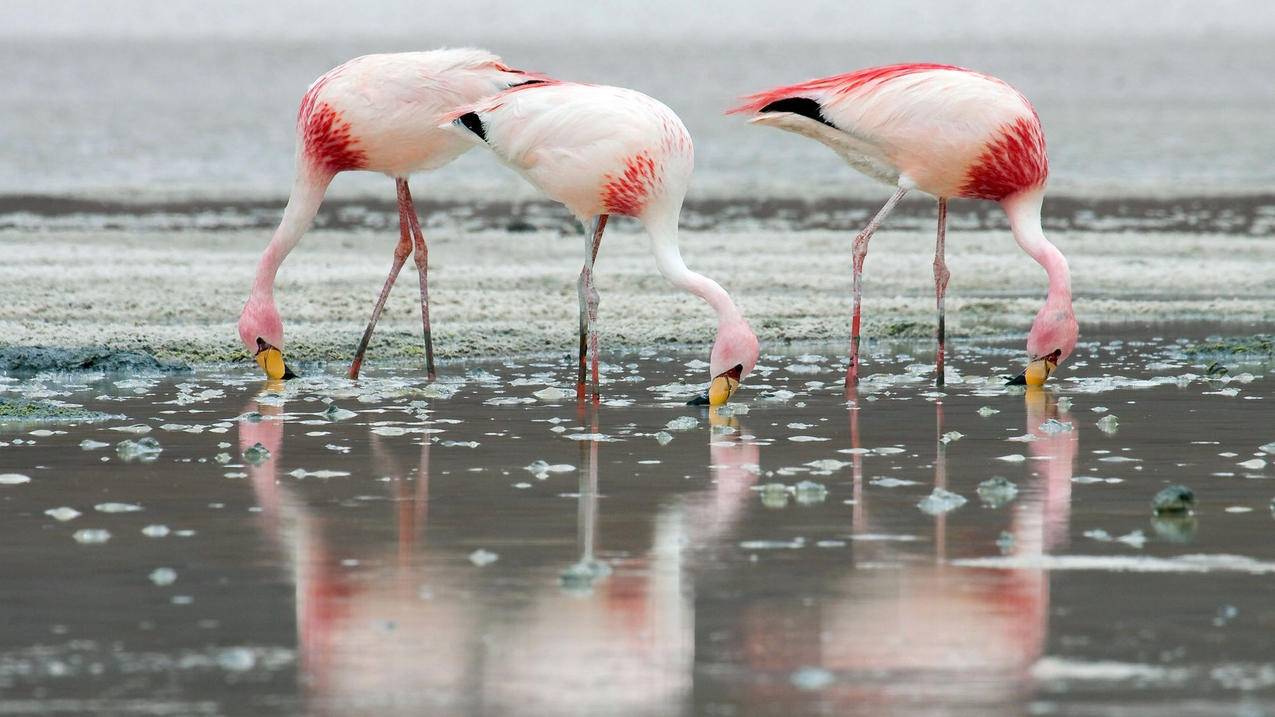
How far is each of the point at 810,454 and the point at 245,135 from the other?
28606 mm

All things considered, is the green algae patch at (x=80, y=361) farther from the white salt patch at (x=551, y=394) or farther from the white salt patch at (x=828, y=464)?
the white salt patch at (x=828, y=464)

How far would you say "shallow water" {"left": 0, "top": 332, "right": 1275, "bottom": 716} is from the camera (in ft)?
16.5

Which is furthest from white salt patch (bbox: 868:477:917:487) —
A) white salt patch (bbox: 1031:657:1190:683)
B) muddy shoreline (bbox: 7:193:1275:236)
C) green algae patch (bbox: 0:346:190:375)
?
muddy shoreline (bbox: 7:193:1275:236)

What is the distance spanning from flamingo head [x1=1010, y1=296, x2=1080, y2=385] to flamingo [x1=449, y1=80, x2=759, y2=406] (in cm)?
169

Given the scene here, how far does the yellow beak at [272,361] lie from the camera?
10789 mm

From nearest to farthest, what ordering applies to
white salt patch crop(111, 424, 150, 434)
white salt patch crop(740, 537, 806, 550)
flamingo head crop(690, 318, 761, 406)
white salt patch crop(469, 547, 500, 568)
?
white salt patch crop(469, 547, 500, 568)
white salt patch crop(740, 537, 806, 550)
white salt patch crop(111, 424, 150, 434)
flamingo head crop(690, 318, 761, 406)

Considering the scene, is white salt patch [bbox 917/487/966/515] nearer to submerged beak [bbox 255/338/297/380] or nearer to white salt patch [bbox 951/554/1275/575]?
white salt patch [bbox 951/554/1275/575]

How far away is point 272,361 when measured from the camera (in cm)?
1079

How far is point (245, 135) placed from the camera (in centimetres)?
3578

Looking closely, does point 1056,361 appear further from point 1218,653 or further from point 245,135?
point 245,135

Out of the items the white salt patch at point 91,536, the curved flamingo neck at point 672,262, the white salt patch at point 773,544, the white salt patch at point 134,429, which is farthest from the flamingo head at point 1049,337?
the white salt patch at point 91,536

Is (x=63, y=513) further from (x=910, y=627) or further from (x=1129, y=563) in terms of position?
(x=1129, y=563)

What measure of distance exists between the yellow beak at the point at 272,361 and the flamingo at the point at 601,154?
153cm

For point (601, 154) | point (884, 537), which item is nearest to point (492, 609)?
point (884, 537)
